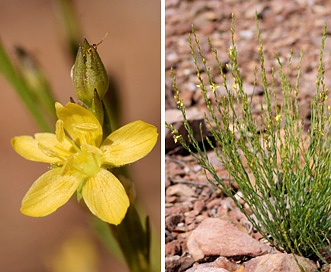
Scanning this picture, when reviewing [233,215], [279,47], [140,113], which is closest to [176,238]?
[233,215]

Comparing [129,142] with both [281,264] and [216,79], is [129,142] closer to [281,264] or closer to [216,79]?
[281,264]

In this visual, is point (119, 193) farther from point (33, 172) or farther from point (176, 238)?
point (33, 172)

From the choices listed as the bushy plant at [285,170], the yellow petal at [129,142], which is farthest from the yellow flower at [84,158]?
→ the bushy plant at [285,170]

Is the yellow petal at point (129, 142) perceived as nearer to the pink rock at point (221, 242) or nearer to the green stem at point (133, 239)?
the green stem at point (133, 239)

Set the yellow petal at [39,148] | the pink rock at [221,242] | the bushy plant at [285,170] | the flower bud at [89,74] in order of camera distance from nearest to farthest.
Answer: the flower bud at [89,74], the yellow petal at [39,148], the bushy plant at [285,170], the pink rock at [221,242]

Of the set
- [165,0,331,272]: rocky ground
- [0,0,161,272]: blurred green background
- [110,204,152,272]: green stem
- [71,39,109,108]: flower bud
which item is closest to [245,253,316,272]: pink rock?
[165,0,331,272]: rocky ground

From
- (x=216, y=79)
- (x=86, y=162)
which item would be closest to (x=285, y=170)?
(x=86, y=162)
